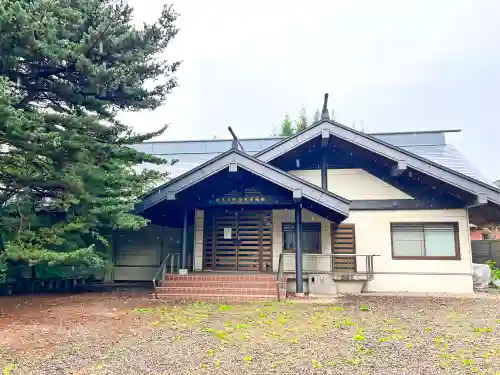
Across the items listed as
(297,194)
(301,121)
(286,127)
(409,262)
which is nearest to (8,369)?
(297,194)

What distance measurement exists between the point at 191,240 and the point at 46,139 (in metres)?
6.24

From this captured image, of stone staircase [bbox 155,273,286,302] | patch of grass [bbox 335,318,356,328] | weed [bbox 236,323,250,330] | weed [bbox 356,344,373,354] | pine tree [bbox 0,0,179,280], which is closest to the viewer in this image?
weed [bbox 356,344,373,354]

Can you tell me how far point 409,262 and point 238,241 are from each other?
4.84m

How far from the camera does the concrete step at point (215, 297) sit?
30.4 feet

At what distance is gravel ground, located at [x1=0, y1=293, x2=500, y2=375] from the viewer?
468cm

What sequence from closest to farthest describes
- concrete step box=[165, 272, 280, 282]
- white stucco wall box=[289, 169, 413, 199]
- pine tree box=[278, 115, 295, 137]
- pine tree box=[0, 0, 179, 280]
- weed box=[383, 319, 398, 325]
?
1. weed box=[383, 319, 398, 325]
2. pine tree box=[0, 0, 179, 280]
3. concrete step box=[165, 272, 280, 282]
4. white stucco wall box=[289, 169, 413, 199]
5. pine tree box=[278, 115, 295, 137]

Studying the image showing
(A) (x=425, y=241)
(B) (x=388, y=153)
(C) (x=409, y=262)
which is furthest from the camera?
(A) (x=425, y=241)

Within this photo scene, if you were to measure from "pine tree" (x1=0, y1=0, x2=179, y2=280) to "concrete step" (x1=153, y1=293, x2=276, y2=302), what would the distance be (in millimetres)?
1840

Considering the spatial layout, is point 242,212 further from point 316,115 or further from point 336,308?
point 316,115

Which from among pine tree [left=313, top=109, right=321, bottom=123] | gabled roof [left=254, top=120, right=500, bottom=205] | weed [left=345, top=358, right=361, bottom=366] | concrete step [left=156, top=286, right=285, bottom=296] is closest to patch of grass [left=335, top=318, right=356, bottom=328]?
weed [left=345, top=358, right=361, bottom=366]

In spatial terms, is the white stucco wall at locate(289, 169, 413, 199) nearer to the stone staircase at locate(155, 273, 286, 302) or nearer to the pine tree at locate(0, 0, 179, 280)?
the stone staircase at locate(155, 273, 286, 302)

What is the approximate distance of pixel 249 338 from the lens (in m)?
5.88

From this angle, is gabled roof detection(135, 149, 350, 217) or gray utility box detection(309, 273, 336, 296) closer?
gabled roof detection(135, 149, 350, 217)

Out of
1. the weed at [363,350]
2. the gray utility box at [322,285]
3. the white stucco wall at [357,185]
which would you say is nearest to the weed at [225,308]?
the gray utility box at [322,285]
